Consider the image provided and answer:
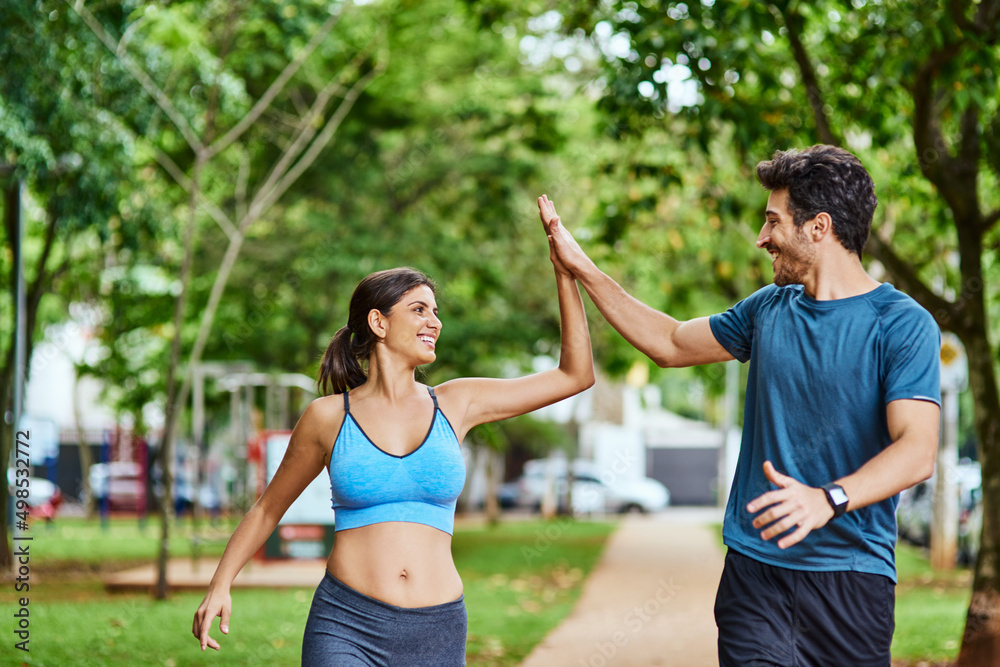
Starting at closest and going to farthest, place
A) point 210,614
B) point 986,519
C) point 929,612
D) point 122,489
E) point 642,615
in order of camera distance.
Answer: point 210,614
point 986,519
point 929,612
point 642,615
point 122,489

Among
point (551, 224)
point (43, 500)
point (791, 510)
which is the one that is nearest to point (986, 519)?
point (551, 224)

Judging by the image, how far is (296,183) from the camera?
18.2m

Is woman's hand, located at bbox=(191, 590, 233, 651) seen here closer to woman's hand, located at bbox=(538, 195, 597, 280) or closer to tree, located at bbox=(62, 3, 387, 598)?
woman's hand, located at bbox=(538, 195, 597, 280)

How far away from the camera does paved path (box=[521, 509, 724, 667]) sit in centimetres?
887

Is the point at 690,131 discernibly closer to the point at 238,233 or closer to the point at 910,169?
the point at 910,169

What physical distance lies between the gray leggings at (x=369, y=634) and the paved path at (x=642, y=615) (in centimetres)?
549

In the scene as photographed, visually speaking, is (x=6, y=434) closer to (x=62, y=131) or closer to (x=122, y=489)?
(x=62, y=131)

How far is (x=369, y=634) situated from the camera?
311 cm

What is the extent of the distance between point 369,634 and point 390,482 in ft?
1.40

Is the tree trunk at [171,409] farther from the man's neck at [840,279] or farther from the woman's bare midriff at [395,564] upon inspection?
the man's neck at [840,279]

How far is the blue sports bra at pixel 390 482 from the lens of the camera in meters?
3.18

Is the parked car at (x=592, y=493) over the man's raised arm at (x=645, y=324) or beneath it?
beneath

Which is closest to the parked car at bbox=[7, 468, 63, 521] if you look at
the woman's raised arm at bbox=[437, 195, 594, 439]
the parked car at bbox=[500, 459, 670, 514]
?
the parked car at bbox=[500, 459, 670, 514]

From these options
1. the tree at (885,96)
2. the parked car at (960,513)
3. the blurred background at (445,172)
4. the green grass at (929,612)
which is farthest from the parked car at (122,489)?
the tree at (885,96)
